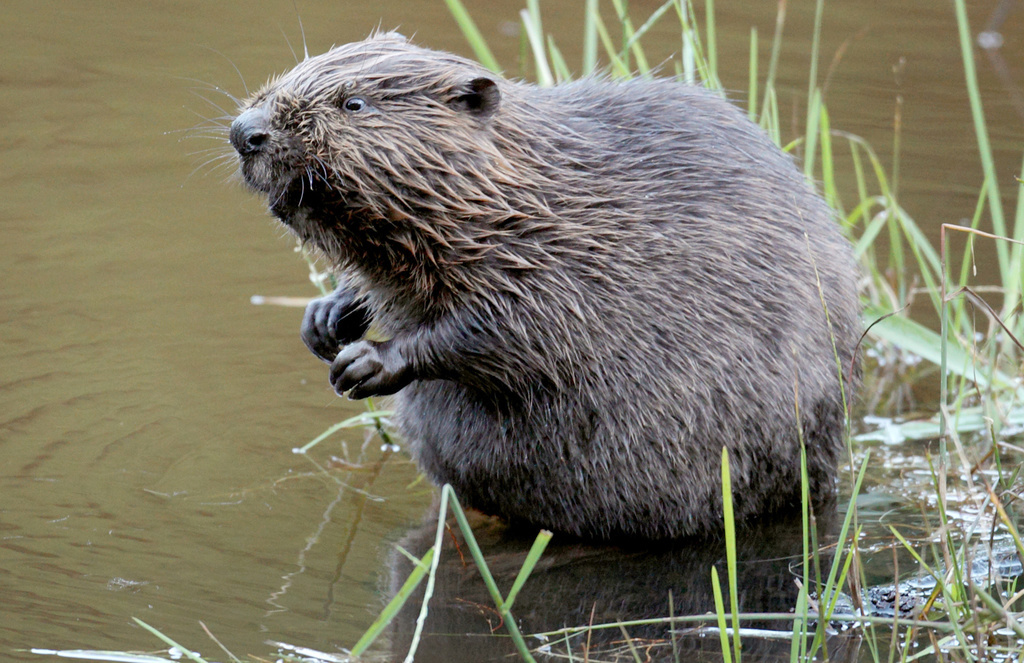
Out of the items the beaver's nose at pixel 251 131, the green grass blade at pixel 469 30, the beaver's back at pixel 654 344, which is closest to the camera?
the beaver's nose at pixel 251 131

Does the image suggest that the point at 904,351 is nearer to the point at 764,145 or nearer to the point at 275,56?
the point at 764,145

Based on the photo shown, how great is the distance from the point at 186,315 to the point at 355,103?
1.70 metres

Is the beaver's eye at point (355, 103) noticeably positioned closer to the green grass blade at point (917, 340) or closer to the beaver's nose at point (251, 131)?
the beaver's nose at point (251, 131)

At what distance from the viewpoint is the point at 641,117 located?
339cm

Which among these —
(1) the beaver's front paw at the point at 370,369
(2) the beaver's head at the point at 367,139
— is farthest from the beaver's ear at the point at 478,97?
(1) the beaver's front paw at the point at 370,369

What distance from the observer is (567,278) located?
10.3 feet

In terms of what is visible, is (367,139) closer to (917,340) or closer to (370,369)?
(370,369)

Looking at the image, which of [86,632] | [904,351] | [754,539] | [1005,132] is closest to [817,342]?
[754,539]

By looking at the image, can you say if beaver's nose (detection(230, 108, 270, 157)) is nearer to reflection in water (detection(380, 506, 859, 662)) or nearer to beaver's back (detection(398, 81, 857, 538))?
beaver's back (detection(398, 81, 857, 538))

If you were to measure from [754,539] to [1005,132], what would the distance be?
3508mm

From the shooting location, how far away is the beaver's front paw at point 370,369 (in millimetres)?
3109

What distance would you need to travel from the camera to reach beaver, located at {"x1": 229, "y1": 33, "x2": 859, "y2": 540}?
297 centimetres

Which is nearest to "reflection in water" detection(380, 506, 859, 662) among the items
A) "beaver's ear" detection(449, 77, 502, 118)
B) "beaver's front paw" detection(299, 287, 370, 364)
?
"beaver's front paw" detection(299, 287, 370, 364)

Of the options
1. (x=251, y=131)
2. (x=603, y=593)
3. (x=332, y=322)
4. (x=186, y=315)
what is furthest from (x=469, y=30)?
(x=603, y=593)
